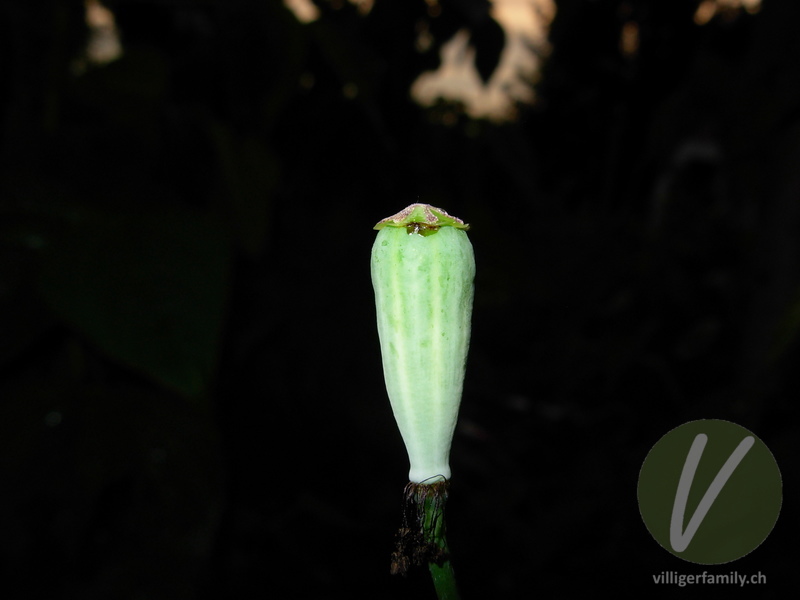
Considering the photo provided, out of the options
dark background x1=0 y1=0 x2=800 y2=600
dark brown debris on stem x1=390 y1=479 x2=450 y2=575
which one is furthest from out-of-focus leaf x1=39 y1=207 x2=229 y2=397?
dark brown debris on stem x1=390 y1=479 x2=450 y2=575

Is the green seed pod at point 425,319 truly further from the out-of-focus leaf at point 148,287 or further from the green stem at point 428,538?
the out-of-focus leaf at point 148,287

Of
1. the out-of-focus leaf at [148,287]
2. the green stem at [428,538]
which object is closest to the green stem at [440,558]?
the green stem at [428,538]

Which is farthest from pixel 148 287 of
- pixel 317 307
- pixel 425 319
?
pixel 317 307

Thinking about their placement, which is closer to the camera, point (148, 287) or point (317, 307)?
point (148, 287)

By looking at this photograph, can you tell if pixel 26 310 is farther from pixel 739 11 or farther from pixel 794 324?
pixel 739 11

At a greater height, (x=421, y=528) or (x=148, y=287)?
(x=148, y=287)

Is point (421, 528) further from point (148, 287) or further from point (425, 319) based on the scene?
point (148, 287)
